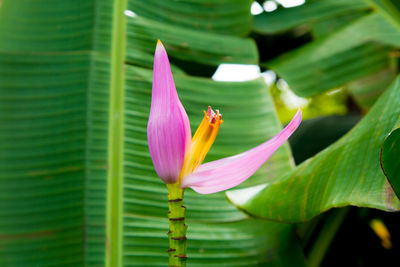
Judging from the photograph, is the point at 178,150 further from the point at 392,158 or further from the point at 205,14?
the point at 205,14

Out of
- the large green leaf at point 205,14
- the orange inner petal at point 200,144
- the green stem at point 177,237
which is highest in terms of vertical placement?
the large green leaf at point 205,14

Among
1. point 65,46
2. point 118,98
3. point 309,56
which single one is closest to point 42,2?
point 65,46

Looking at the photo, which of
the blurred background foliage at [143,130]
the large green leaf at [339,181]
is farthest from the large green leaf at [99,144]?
the large green leaf at [339,181]

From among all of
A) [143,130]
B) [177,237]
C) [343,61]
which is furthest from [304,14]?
[177,237]

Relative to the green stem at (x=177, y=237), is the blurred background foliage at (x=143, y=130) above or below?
above

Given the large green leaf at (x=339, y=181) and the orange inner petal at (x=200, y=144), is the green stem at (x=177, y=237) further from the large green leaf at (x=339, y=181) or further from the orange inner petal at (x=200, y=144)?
the large green leaf at (x=339, y=181)

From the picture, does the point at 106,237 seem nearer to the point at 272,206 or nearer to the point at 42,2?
the point at 272,206

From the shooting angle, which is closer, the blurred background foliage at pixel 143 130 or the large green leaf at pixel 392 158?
the large green leaf at pixel 392 158
